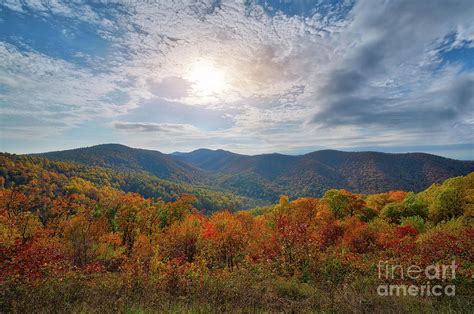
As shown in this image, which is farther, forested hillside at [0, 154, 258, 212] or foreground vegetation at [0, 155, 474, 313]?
forested hillside at [0, 154, 258, 212]

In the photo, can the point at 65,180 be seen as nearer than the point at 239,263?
No

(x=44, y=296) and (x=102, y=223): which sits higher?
(x=44, y=296)

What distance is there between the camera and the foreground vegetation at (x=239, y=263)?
22.1 ft

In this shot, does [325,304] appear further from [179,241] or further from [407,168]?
[407,168]

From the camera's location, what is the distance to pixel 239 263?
14109 millimetres

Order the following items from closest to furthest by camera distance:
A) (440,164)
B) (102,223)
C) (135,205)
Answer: (102,223), (135,205), (440,164)

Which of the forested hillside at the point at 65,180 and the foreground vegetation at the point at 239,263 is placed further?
the forested hillside at the point at 65,180

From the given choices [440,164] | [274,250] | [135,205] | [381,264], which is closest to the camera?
[381,264]

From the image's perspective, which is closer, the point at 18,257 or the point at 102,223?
the point at 18,257

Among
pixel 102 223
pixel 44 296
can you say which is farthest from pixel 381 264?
pixel 102 223

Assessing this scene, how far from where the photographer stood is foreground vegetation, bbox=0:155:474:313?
674 cm

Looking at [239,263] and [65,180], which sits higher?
[239,263]

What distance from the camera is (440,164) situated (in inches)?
7210

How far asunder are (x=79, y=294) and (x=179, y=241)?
14092 millimetres
